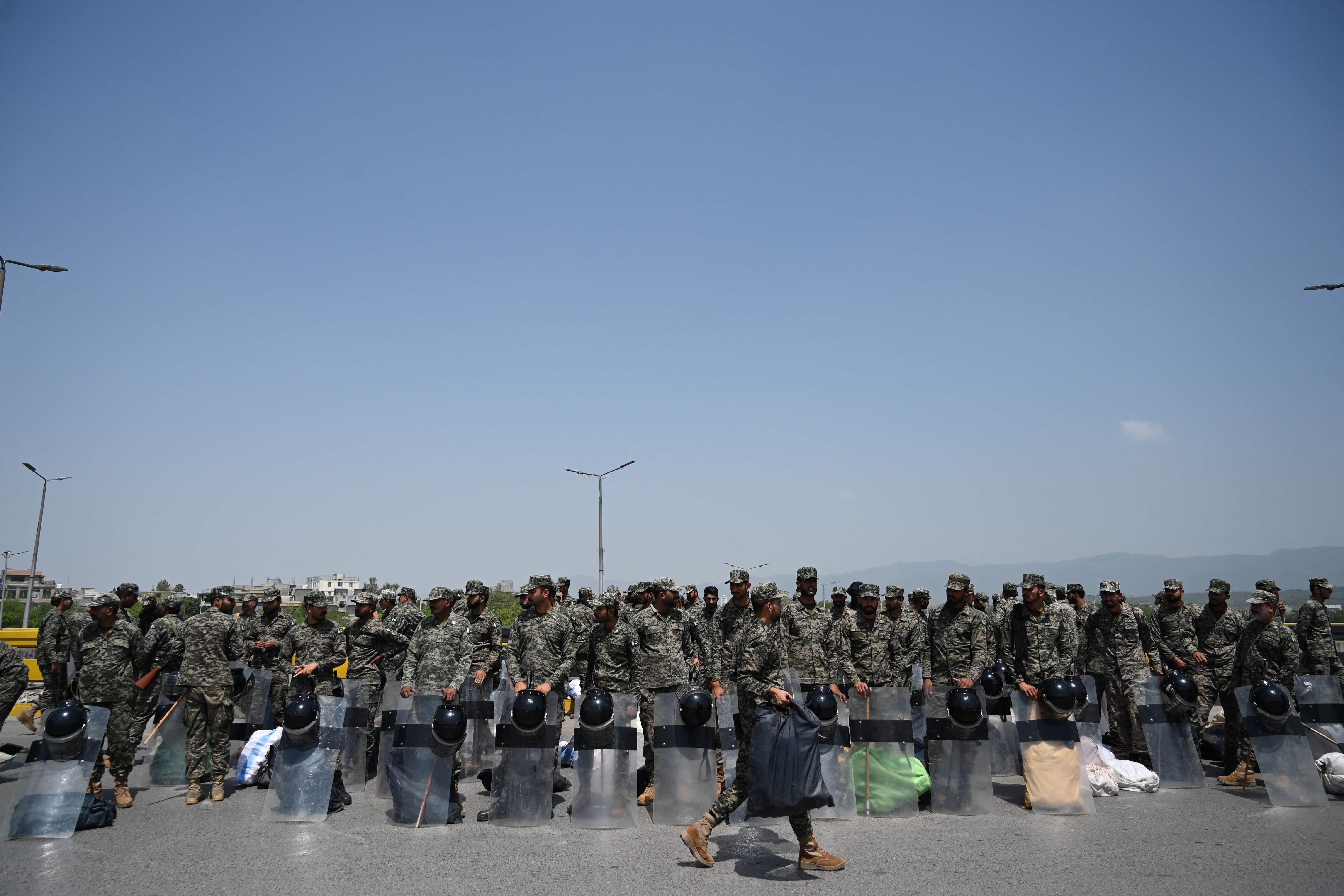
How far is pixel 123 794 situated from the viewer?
28.0 feet

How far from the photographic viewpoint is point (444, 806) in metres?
7.73

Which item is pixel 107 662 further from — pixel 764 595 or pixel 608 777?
pixel 764 595

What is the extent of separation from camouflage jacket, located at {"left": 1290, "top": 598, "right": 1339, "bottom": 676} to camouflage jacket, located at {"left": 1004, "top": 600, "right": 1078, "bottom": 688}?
106 inches

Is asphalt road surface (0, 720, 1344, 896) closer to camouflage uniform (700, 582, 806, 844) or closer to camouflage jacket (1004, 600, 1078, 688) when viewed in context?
camouflage uniform (700, 582, 806, 844)

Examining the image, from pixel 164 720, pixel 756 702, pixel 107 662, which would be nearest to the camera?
pixel 756 702

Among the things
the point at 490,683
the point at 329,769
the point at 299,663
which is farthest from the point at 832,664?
the point at 299,663

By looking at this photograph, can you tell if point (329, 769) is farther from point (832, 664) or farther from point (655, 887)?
point (832, 664)

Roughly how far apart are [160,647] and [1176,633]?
40.0ft

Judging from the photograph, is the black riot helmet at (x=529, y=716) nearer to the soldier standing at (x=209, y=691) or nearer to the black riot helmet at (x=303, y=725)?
the black riot helmet at (x=303, y=725)

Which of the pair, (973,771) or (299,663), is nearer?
(973,771)

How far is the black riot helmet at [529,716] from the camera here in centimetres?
766

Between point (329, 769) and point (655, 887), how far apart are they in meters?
3.78

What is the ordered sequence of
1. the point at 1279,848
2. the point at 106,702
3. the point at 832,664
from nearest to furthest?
the point at 1279,848 < the point at 106,702 < the point at 832,664

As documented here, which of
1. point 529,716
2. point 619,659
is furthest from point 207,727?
point 619,659
